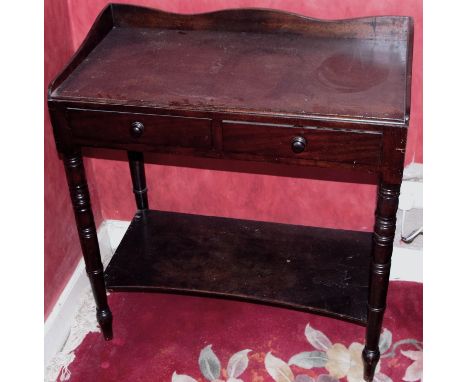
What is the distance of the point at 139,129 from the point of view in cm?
169

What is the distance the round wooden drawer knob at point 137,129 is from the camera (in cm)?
168

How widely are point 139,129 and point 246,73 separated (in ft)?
1.12

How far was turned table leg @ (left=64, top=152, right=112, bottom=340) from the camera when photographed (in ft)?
6.06

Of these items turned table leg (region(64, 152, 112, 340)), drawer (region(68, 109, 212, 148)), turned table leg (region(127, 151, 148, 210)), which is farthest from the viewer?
turned table leg (region(127, 151, 148, 210))

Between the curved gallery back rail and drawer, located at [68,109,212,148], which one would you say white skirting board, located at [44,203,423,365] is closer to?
the curved gallery back rail

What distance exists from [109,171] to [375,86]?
4.12ft

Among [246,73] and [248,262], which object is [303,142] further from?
[248,262]

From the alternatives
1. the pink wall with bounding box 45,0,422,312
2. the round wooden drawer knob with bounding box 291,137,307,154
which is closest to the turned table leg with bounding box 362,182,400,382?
the round wooden drawer knob with bounding box 291,137,307,154

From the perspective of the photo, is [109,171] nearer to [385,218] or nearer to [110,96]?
[110,96]

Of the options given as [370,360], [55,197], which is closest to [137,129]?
[55,197]

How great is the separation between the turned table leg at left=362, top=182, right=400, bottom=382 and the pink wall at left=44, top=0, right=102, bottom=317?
3.73 ft

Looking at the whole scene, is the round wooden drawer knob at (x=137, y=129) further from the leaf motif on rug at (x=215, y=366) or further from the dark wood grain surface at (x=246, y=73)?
the leaf motif on rug at (x=215, y=366)

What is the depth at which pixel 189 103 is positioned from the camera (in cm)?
162

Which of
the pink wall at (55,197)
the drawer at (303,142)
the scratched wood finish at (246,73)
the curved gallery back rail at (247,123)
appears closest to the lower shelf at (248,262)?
the curved gallery back rail at (247,123)
